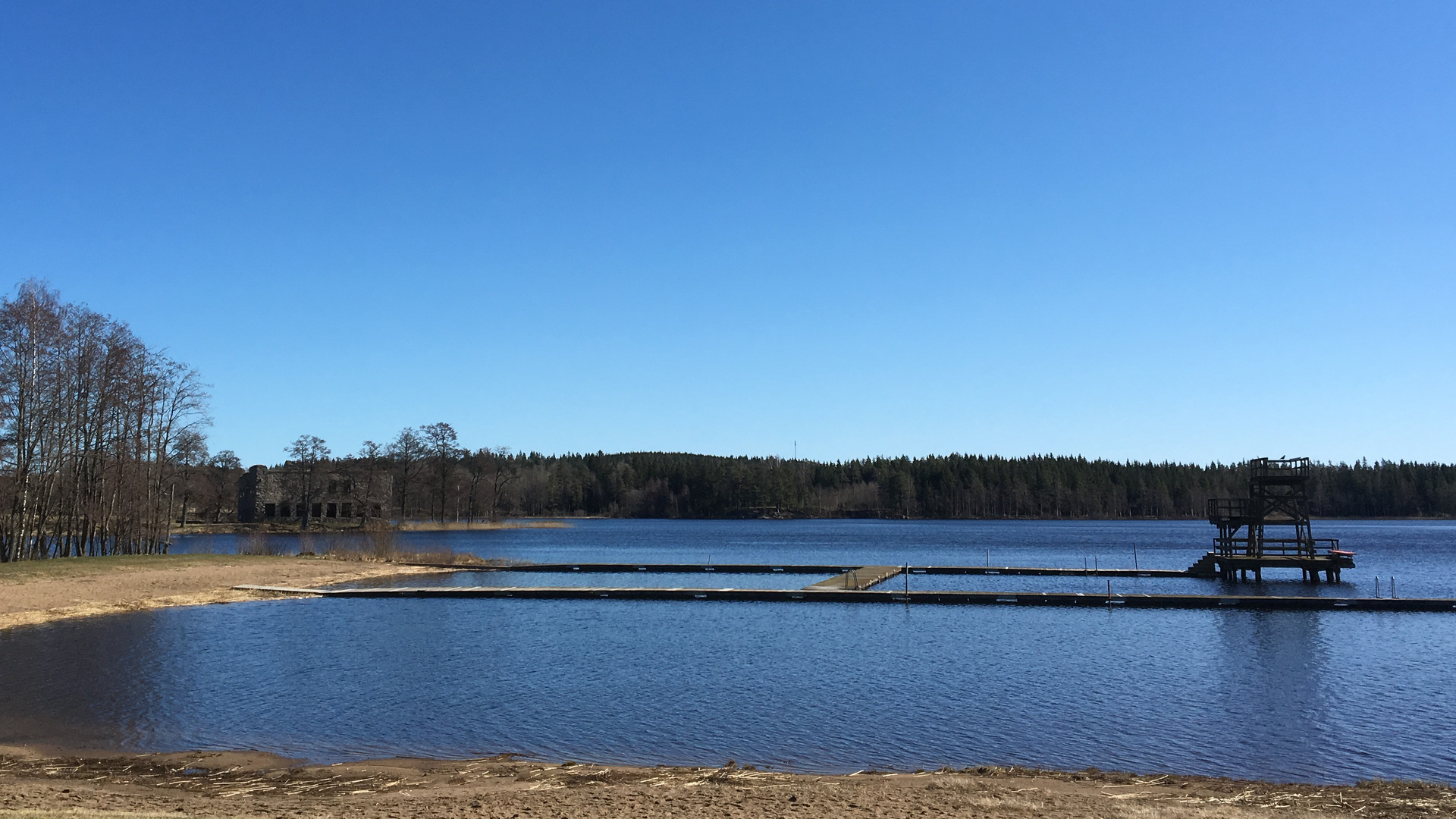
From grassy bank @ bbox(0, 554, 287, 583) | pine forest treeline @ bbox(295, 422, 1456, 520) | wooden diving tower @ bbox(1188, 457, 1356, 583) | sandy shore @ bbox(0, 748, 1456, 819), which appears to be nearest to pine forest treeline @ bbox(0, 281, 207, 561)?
grassy bank @ bbox(0, 554, 287, 583)

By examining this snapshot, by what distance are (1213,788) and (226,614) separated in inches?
1120

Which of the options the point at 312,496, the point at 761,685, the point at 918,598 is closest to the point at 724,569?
the point at 918,598

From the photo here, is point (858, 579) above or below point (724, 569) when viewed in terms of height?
above

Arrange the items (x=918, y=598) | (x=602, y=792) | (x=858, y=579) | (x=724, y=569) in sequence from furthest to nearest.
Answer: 1. (x=724, y=569)
2. (x=858, y=579)
3. (x=918, y=598)
4. (x=602, y=792)

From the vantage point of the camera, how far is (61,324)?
138ft

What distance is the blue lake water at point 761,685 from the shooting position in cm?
1500

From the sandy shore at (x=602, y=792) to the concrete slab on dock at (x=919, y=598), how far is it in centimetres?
2250

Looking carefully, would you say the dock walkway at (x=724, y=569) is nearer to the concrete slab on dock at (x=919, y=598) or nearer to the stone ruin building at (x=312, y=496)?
the concrete slab on dock at (x=919, y=598)

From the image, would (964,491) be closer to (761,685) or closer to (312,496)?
(312,496)

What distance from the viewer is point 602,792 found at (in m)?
11.6

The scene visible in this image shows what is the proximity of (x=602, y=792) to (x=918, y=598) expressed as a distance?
25213 millimetres

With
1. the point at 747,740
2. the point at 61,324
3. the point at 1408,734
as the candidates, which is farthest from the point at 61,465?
the point at 1408,734

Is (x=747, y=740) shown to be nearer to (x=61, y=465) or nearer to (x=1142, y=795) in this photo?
(x=1142, y=795)

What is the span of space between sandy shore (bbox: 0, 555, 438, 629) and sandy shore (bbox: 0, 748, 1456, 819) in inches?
704
